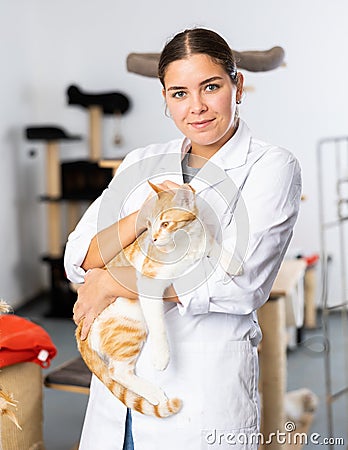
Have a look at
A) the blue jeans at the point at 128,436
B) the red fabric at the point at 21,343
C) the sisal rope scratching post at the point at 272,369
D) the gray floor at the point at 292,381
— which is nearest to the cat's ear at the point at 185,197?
the blue jeans at the point at 128,436

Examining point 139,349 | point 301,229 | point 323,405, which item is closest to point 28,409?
point 139,349

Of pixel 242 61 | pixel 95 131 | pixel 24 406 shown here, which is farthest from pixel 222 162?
pixel 95 131

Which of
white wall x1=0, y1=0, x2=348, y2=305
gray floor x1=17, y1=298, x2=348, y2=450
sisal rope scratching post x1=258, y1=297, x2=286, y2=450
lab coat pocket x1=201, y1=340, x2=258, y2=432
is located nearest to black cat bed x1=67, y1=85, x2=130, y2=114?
white wall x1=0, y1=0, x2=348, y2=305

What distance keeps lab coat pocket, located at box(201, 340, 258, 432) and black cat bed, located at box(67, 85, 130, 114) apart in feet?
12.9

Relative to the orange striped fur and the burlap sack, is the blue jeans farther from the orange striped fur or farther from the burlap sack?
the burlap sack

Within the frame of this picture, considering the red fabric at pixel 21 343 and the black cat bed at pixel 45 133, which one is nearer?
the red fabric at pixel 21 343

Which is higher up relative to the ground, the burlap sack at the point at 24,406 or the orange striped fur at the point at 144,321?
the orange striped fur at the point at 144,321

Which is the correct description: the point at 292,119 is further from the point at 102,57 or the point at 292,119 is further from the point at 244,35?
the point at 102,57

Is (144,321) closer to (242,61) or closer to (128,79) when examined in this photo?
(242,61)

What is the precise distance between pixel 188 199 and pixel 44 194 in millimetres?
4488

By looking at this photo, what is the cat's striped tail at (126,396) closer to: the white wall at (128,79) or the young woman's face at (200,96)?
the young woman's face at (200,96)

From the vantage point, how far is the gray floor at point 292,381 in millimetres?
3021

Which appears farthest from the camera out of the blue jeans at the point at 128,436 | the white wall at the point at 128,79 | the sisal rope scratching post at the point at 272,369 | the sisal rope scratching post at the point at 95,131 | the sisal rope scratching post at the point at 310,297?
the sisal rope scratching post at the point at 95,131

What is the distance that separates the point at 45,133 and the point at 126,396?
3.81 meters
